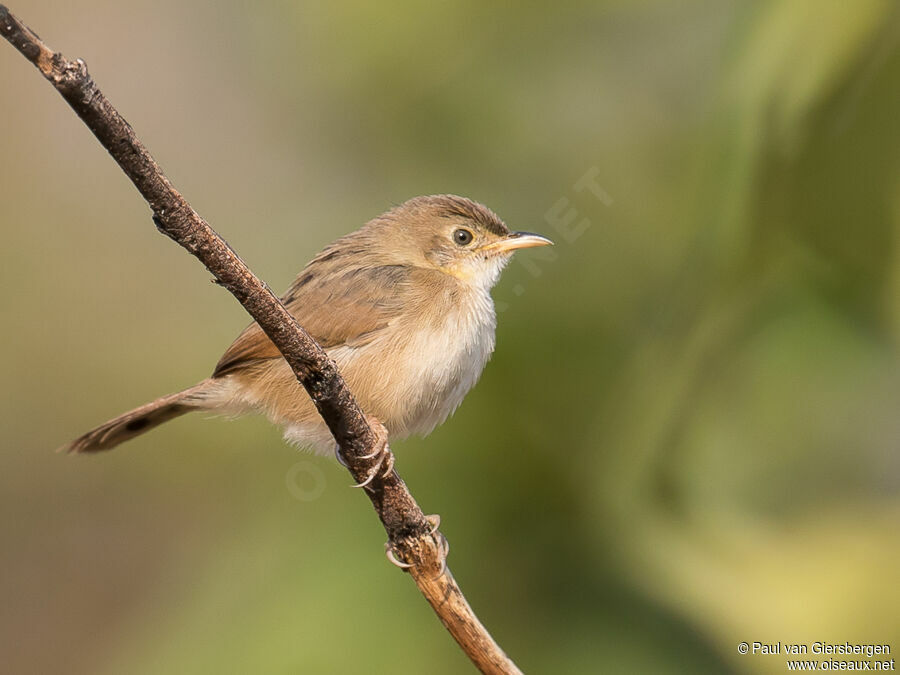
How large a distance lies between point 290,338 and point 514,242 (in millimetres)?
2032

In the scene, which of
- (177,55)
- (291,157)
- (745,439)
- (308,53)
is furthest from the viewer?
(177,55)

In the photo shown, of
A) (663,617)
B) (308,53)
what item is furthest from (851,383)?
(308,53)

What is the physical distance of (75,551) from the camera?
5.27m

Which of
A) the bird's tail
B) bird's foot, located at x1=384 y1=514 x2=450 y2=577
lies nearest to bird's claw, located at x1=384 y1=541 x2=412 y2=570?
bird's foot, located at x1=384 y1=514 x2=450 y2=577

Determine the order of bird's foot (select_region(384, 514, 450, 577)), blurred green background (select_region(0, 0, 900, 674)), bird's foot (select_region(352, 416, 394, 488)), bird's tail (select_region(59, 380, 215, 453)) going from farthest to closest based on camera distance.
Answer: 1. bird's tail (select_region(59, 380, 215, 453))
2. blurred green background (select_region(0, 0, 900, 674))
3. bird's foot (select_region(384, 514, 450, 577))
4. bird's foot (select_region(352, 416, 394, 488))

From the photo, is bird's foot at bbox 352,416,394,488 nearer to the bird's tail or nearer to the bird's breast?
the bird's breast

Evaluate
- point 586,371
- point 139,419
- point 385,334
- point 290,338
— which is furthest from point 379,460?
point 139,419

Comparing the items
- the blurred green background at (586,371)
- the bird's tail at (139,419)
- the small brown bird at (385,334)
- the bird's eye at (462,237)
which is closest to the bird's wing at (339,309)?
the small brown bird at (385,334)

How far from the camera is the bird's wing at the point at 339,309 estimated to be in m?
3.41

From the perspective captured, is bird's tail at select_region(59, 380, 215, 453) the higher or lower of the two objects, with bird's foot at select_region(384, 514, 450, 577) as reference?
higher

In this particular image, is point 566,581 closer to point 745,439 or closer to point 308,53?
point 745,439

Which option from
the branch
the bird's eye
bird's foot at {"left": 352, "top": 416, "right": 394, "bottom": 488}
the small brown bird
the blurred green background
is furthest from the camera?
the bird's eye

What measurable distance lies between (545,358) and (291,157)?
233cm

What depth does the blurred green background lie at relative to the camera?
3.20 m
